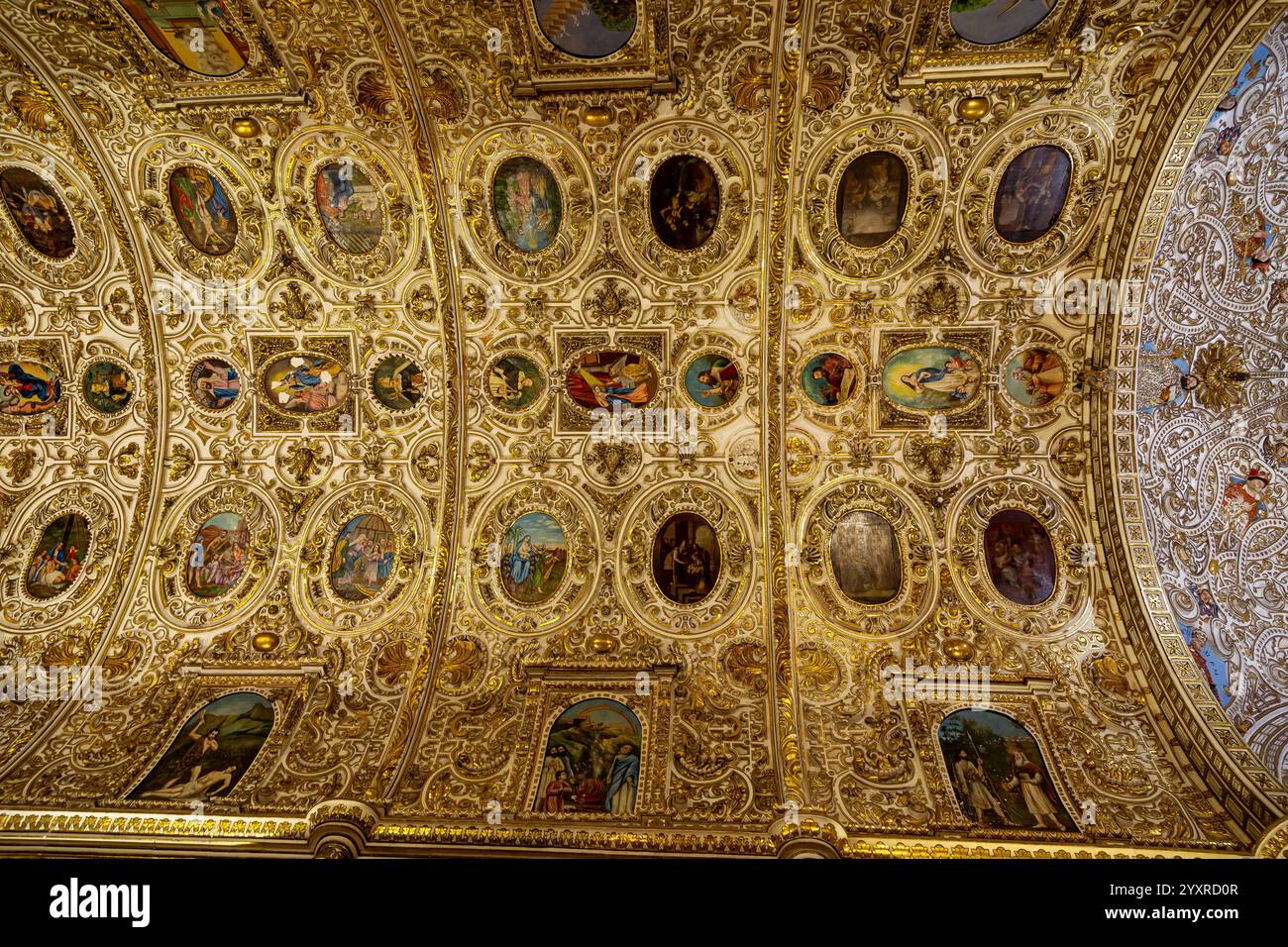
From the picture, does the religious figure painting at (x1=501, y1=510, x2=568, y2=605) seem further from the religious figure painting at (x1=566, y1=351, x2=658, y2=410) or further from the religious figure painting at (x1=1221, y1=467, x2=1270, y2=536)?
the religious figure painting at (x1=1221, y1=467, x2=1270, y2=536)

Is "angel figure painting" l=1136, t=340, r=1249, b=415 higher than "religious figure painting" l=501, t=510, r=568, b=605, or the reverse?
"angel figure painting" l=1136, t=340, r=1249, b=415

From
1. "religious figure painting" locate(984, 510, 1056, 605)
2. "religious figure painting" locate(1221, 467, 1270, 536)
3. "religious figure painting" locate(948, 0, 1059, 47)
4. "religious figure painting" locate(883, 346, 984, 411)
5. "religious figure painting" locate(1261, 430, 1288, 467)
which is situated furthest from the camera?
"religious figure painting" locate(883, 346, 984, 411)

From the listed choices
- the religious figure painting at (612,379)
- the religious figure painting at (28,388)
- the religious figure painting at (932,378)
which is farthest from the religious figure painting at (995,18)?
the religious figure painting at (28,388)

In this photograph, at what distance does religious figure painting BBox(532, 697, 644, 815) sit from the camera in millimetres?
8203

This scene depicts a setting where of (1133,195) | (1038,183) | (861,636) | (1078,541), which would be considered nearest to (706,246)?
(1038,183)

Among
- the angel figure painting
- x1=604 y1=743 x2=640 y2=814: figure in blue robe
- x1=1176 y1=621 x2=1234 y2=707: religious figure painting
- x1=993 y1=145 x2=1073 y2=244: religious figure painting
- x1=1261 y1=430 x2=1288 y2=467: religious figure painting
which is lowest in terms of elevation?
x1=604 y1=743 x2=640 y2=814: figure in blue robe

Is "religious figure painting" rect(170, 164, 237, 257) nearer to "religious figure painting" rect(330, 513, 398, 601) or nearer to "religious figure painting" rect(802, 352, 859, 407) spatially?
"religious figure painting" rect(330, 513, 398, 601)

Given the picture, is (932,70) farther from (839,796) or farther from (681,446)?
(839,796)

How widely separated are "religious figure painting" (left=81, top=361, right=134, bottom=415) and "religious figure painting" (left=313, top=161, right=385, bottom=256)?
491 cm

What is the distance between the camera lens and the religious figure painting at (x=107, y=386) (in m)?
10.7

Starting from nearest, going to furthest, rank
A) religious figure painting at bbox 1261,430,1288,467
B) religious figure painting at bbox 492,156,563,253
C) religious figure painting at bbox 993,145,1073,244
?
religious figure painting at bbox 1261,430,1288,467, religious figure painting at bbox 993,145,1073,244, religious figure painting at bbox 492,156,563,253

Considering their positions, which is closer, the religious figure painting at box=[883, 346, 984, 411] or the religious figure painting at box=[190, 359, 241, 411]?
the religious figure painting at box=[883, 346, 984, 411]

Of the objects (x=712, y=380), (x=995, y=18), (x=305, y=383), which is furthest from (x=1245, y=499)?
(x=305, y=383)

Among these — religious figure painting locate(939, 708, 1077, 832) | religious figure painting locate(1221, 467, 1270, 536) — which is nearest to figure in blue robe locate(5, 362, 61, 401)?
religious figure painting locate(939, 708, 1077, 832)
